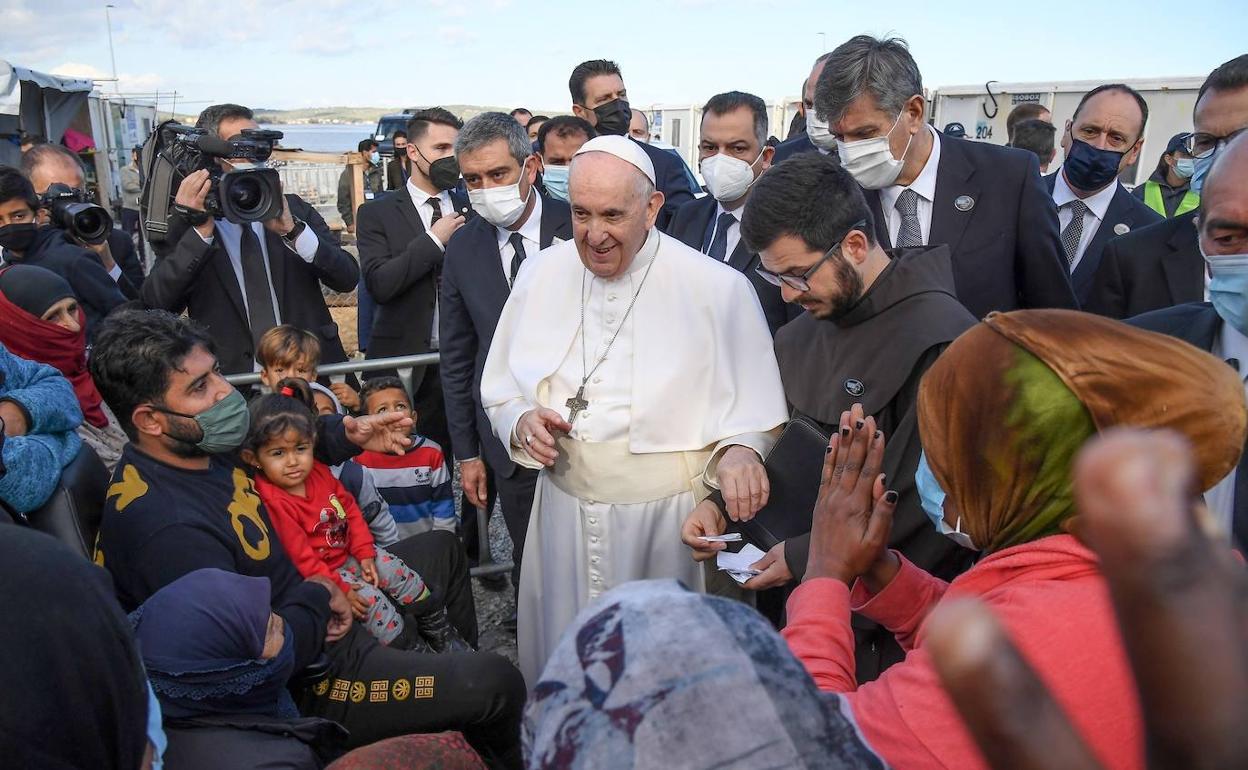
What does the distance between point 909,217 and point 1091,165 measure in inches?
65.5

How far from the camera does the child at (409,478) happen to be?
429cm

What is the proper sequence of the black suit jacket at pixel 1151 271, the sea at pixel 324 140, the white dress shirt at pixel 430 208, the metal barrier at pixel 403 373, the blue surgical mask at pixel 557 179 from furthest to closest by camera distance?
the sea at pixel 324 140 → the blue surgical mask at pixel 557 179 → the white dress shirt at pixel 430 208 → the metal barrier at pixel 403 373 → the black suit jacket at pixel 1151 271

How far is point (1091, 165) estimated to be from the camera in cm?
438

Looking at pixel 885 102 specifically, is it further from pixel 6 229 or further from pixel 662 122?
pixel 662 122

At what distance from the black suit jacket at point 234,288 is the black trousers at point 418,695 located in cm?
228

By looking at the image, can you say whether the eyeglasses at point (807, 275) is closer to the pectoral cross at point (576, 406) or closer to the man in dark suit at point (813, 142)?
the pectoral cross at point (576, 406)

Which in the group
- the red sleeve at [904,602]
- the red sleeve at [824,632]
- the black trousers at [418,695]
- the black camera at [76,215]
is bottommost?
the black trousers at [418,695]

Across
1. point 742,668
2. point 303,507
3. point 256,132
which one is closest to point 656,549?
point 303,507

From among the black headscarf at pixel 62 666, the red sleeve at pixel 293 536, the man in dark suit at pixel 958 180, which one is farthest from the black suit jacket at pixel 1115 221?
the black headscarf at pixel 62 666

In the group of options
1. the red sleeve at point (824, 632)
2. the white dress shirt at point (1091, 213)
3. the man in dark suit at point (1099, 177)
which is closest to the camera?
the red sleeve at point (824, 632)

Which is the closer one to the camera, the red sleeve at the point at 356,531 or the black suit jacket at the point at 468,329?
the red sleeve at the point at 356,531

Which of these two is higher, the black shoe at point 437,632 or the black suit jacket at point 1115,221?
the black suit jacket at point 1115,221

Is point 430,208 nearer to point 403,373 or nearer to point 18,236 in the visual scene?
point 403,373

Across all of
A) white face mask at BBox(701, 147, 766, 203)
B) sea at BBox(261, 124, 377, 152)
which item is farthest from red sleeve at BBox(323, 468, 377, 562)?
sea at BBox(261, 124, 377, 152)
